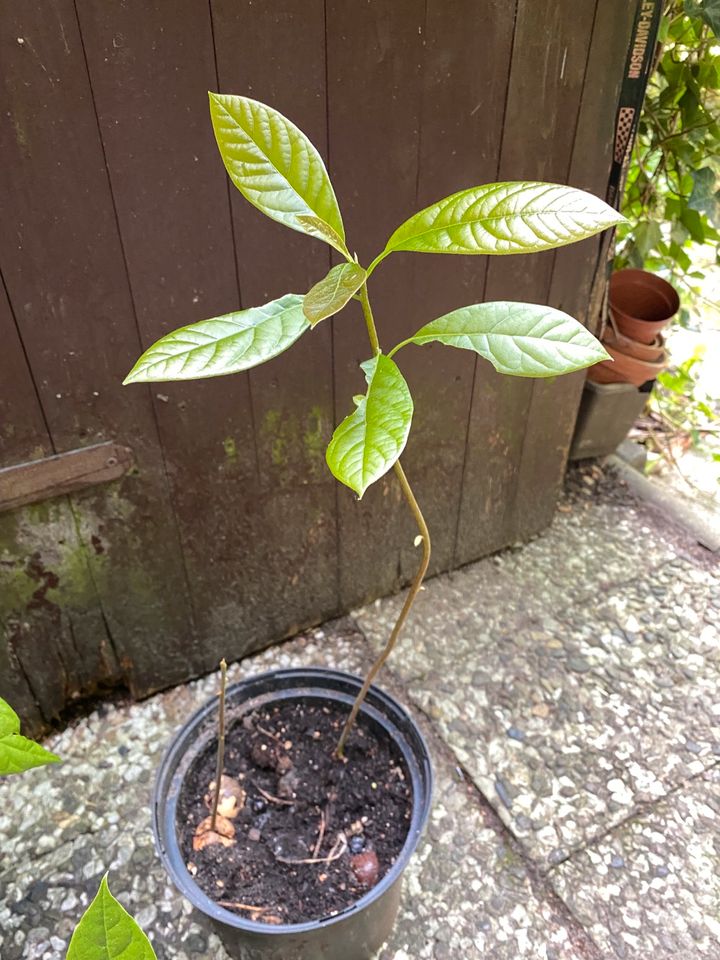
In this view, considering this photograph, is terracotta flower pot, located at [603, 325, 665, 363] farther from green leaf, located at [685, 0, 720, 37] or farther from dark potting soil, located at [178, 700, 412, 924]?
dark potting soil, located at [178, 700, 412, 924]

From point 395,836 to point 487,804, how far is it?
13.1 inches

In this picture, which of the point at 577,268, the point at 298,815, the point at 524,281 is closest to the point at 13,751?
the point at 298,815

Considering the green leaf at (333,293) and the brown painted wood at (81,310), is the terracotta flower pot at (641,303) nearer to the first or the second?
the brown painted wood at (81,310)

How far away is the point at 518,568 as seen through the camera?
6.82 feet

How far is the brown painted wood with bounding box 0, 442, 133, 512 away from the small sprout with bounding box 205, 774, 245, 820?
0.62m

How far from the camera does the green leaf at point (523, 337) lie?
74cm

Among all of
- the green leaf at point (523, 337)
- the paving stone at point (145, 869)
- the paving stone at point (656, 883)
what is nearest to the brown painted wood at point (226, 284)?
the paving stone at point (145, 869)

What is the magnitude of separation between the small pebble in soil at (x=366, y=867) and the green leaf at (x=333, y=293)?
982 mm

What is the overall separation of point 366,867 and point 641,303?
1.80m

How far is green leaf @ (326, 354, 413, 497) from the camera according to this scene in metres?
0.65

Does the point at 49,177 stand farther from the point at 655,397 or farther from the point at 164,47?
the point at 655,397

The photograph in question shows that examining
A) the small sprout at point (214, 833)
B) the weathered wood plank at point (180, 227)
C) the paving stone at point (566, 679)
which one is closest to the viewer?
the weathered wood plank at point (180, 227)

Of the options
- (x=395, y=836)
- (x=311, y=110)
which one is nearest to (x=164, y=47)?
(x=311, y=110)

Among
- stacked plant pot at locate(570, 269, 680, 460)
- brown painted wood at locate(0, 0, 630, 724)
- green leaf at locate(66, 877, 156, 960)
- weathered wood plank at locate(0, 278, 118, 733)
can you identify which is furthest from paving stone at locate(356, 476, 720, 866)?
green leaf at locate(66, 877, 156, 960)
